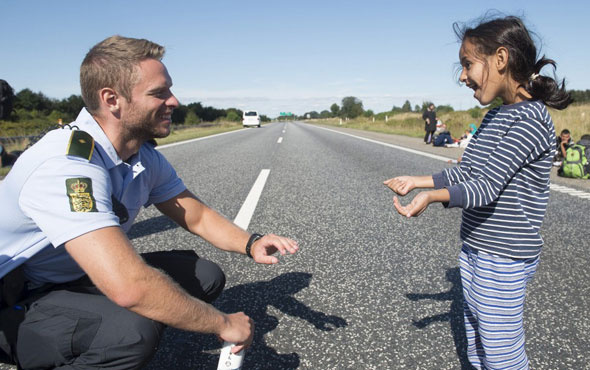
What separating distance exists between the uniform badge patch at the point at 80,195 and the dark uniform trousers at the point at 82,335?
1.63 ft

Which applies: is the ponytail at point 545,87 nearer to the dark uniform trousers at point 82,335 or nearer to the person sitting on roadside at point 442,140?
the dark uniform trousers at point 82,335

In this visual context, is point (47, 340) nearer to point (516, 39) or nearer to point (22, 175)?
point (22, 175)

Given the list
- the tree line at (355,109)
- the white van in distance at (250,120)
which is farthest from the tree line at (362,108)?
the white van in distance at (250,120)

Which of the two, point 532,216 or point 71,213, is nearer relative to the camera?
point 71,213

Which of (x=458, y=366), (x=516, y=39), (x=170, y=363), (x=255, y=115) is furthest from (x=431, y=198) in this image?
(x=255, y=115)

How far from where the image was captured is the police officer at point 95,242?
1.42 metres

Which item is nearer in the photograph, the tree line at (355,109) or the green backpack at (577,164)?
the green backpack at (577,164)

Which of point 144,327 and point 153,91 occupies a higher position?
point 153,91

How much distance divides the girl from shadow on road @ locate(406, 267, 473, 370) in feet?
1.12

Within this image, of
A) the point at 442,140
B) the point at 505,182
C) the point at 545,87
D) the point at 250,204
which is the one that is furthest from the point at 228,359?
the point at 442,140

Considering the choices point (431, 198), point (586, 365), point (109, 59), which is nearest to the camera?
point (431, 198)

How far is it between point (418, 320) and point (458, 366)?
1.40ft

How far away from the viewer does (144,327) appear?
64.7 inches

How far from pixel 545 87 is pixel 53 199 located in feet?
6.77
